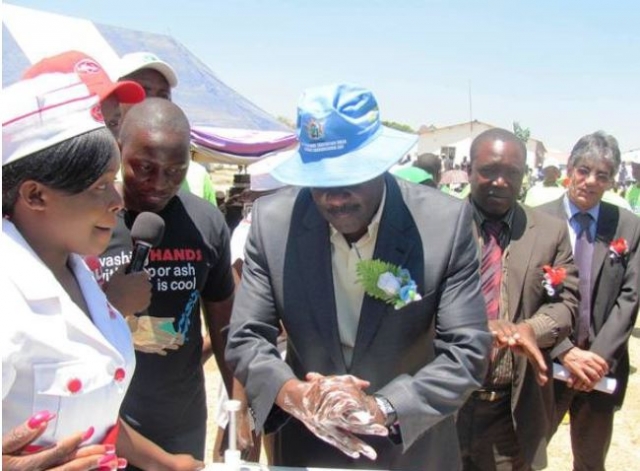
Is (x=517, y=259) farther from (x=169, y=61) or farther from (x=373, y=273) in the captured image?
(x=169, y=61)

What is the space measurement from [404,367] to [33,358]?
4.04 ft

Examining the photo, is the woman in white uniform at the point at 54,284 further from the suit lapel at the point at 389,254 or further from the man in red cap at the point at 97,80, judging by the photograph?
the suit lapel at the point at 389,254

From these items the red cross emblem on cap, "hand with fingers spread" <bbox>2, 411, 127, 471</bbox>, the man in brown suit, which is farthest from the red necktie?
"hand with fingers spread" <bbox>2, 411, 127, 471</bbox>

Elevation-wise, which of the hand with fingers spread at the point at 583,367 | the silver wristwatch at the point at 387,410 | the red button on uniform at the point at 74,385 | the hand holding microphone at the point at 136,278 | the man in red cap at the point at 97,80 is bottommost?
the hand with fingers spread at the point at 583,367

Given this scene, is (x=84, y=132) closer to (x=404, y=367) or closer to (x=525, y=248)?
(x=404, y=367)

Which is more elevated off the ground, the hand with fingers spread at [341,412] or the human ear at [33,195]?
the human ear at [33,195]

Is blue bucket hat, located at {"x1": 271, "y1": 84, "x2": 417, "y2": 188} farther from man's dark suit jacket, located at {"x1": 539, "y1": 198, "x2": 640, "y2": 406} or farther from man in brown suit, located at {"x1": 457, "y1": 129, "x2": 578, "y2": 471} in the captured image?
man's dark suit jacket, located at {"x1": 539, "y1": 198, "x2": 640, "y2": 406}

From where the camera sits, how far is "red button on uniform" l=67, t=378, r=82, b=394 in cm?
136

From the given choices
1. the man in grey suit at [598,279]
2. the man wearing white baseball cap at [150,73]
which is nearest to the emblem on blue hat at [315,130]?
the man wearing white baseball cap at [150,73]

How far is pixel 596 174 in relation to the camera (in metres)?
3.81

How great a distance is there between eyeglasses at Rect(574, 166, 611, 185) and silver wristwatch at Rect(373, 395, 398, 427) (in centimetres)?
246

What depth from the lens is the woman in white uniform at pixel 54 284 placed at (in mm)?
1314

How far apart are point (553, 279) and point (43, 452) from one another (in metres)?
2.40

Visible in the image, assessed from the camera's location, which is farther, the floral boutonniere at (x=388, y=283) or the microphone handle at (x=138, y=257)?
the microphone handle at (x=138, y=257)
